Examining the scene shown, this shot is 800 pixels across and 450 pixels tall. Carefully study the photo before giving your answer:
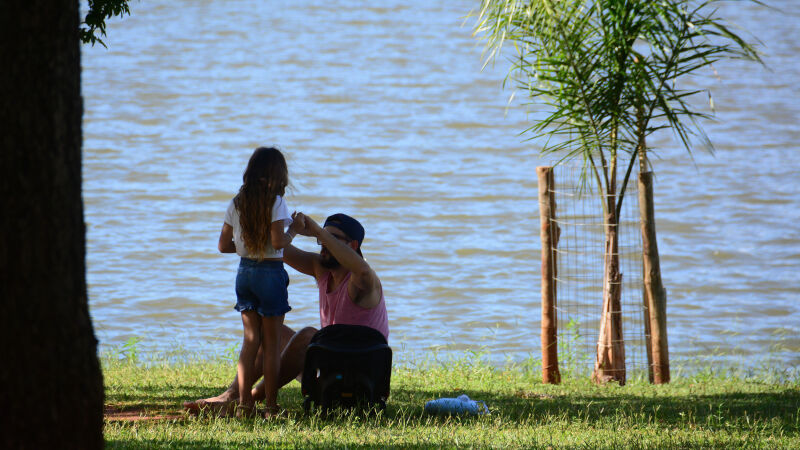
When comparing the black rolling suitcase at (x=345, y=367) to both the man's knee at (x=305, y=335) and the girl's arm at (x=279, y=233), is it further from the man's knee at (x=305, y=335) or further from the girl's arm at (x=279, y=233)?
the girl's arm at (x=279, y=233)

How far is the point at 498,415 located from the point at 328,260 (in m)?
1.32

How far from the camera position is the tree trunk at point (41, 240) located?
299 cm

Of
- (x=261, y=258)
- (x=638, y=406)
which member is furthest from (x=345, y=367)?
(x=638, y=406)

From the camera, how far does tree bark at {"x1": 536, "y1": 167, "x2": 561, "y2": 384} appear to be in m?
7.92

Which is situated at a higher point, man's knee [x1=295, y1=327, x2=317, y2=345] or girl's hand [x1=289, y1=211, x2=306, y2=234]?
girl's hand [x1=289, y1=211, x2=306, y2=234]

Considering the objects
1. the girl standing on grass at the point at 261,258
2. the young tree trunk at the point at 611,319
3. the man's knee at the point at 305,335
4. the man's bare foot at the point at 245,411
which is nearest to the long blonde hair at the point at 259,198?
the girl standing on grass at the point at 261,258

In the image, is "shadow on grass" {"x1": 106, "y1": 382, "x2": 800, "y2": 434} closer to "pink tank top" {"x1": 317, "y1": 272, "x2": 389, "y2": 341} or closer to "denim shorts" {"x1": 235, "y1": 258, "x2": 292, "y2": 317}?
"pink tank top" {"x1": 317, "y1": 272, "x2": 389, "y2": 341}

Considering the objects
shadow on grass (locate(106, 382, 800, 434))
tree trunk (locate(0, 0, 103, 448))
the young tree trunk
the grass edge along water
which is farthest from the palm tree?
tree trunk (locate(0, 0, 103, 448))

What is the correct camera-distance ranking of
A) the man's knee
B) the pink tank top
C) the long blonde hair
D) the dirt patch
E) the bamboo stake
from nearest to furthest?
the long blonde hair, the dirt patch, the pink tank top, the man's knee, the bamboo stake

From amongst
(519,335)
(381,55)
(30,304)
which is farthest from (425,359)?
(381,55)

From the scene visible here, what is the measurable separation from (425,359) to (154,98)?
16009mm

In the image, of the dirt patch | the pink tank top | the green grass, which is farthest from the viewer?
the pink tank top

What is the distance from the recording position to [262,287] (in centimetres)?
564

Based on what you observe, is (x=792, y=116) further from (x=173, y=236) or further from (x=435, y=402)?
(x=435, y=402)
